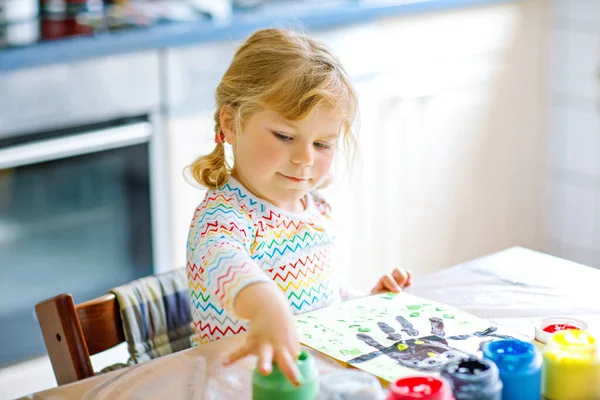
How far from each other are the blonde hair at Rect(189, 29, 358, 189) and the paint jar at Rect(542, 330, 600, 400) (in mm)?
469

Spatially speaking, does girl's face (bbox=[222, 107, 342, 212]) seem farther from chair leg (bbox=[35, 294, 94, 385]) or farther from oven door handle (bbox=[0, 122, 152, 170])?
oven door handle (bbox=[0, 122, 152, 170])

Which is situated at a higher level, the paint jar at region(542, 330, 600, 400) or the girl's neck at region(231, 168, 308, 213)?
the girl's neck at region(231, 168, 308, 213)

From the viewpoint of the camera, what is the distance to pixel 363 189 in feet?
8.64

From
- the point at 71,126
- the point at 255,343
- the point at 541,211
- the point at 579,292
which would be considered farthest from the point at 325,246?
the point at 541,211

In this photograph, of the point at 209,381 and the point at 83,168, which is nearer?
the point at 209,381

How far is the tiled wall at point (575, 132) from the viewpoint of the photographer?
9.69ft

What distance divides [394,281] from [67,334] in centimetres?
46

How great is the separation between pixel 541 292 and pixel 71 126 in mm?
→ 1171

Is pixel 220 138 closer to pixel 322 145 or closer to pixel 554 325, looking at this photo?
pixel 322 145

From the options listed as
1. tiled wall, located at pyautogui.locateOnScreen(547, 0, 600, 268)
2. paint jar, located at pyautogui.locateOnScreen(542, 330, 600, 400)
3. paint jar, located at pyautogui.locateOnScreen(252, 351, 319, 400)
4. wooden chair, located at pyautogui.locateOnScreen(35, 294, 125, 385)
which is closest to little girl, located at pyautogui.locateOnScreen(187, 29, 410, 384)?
wooden chair, located at pyautogui.locateOnScreen(35, 294, 125, 385)

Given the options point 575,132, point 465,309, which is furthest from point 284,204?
Result: point 575,132

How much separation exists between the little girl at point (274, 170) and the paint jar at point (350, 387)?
0.27 m

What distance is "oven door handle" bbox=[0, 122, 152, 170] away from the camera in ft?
6.54

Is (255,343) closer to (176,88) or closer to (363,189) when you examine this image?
(176,88)
